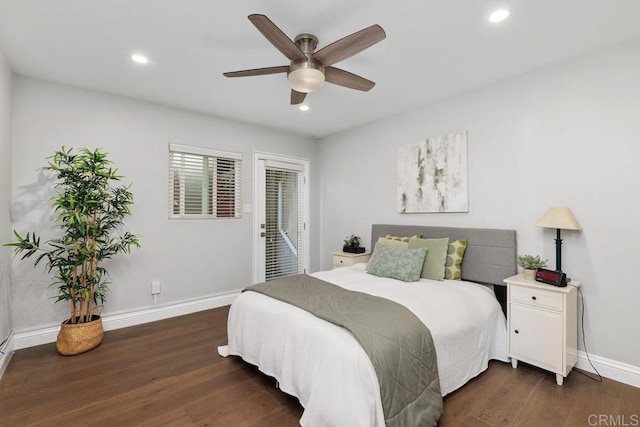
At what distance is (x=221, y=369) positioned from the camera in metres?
2.42

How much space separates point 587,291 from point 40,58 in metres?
4.99

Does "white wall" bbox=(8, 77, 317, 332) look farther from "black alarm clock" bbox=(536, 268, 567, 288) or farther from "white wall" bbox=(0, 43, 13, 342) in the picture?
"black alarm clock" bbox=(536, 268, 567, 288)

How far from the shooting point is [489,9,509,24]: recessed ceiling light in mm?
1922

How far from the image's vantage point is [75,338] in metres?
2.67

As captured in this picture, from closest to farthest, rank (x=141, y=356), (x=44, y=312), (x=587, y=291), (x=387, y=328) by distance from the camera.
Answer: (x=387, y=328) < (x=587, y=291) < (x=141, y=356) < (x=44, y=312)

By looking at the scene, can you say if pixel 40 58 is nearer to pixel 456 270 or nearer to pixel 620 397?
pixel 456 270

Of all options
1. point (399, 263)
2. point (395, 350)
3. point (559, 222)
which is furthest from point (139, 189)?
point (559, 222)

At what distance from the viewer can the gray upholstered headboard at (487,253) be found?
2773 millimetres

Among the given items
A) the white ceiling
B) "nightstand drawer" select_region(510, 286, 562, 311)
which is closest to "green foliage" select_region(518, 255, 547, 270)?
"nightstand drawer" select_region(510, 286, 562, 311)

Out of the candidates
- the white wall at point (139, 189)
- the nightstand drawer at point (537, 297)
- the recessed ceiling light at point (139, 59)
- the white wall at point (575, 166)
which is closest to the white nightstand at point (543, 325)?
the nightstand drawer at point (537, 297)

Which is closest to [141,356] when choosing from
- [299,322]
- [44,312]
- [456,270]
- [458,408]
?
[44,312]

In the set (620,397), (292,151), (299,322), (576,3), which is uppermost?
(576,3)

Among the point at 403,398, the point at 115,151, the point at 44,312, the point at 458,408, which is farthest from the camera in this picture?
the point at 115,151

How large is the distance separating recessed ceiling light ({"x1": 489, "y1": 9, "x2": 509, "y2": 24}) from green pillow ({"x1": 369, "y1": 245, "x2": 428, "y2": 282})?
1941mm
